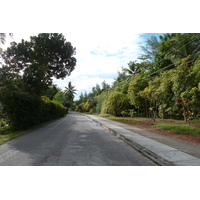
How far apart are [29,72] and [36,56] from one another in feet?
5.50

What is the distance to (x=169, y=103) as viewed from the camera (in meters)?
15.6

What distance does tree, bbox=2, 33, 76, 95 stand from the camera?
518 inches

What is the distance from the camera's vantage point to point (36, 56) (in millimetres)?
13992

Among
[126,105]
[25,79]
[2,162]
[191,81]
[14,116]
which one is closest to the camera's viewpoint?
[2,162]

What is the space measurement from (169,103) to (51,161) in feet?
46.3

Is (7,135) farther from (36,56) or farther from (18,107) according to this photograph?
(36,56)

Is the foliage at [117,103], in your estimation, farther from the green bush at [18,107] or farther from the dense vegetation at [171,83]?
the green bush at [18,107]

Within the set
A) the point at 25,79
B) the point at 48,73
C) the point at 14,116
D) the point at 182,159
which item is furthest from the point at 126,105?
the point at 182,159

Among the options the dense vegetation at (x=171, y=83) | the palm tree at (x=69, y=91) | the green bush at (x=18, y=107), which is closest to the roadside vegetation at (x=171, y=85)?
the dense vegetation at (x=171, y=83)

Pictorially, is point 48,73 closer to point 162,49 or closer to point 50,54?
point 50,54

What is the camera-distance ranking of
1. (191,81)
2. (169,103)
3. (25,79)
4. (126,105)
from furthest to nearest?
(126,105)
(169,103)
(25,79)
(191,81)

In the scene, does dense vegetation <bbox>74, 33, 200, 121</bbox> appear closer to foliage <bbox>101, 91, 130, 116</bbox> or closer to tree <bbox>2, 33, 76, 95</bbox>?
foliage <bbox>101, 91, 130, 116</bbox>

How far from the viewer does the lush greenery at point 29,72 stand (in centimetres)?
1032

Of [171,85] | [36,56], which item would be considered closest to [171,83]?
[171,85]
